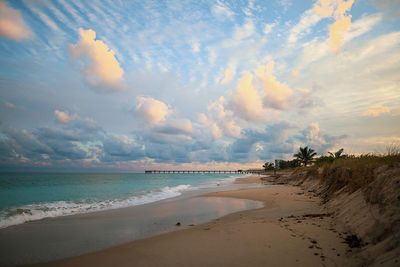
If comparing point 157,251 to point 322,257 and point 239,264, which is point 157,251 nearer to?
point 239,264

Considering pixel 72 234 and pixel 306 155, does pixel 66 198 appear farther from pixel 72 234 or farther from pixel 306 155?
pixel 306 155

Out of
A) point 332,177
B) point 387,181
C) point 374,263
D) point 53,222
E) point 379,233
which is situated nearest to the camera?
point 374,263

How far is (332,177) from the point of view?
14.0 m

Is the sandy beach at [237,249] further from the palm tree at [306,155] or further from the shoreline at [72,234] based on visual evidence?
the palm tree at [306,155]

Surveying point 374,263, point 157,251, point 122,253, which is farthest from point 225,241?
point 374,263

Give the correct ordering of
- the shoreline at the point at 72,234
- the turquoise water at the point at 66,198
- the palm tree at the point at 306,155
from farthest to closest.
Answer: the palm tree at the point at 306,155 < the turquoise water at the point at 66,198 < the shoreline at the point at 72,234

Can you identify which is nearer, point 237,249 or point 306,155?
point 237,249

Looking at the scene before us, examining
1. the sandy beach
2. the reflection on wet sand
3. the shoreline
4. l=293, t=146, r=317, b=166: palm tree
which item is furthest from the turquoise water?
l=293, t=146, r=317, b=166: palm tree

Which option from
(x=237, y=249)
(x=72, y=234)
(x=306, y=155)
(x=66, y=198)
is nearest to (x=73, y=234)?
(x=72, y=234)

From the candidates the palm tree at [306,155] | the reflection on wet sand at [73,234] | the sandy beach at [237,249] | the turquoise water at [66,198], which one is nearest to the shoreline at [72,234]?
the reflection on wet sand at [73,234]

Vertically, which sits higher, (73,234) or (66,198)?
(73,234)

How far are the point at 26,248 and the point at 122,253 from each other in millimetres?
3417

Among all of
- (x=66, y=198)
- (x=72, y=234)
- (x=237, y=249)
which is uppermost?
(x=237, y=249)

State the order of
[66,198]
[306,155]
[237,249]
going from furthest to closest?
1. [306,155]
2. [66,198]
3. [237,249]
